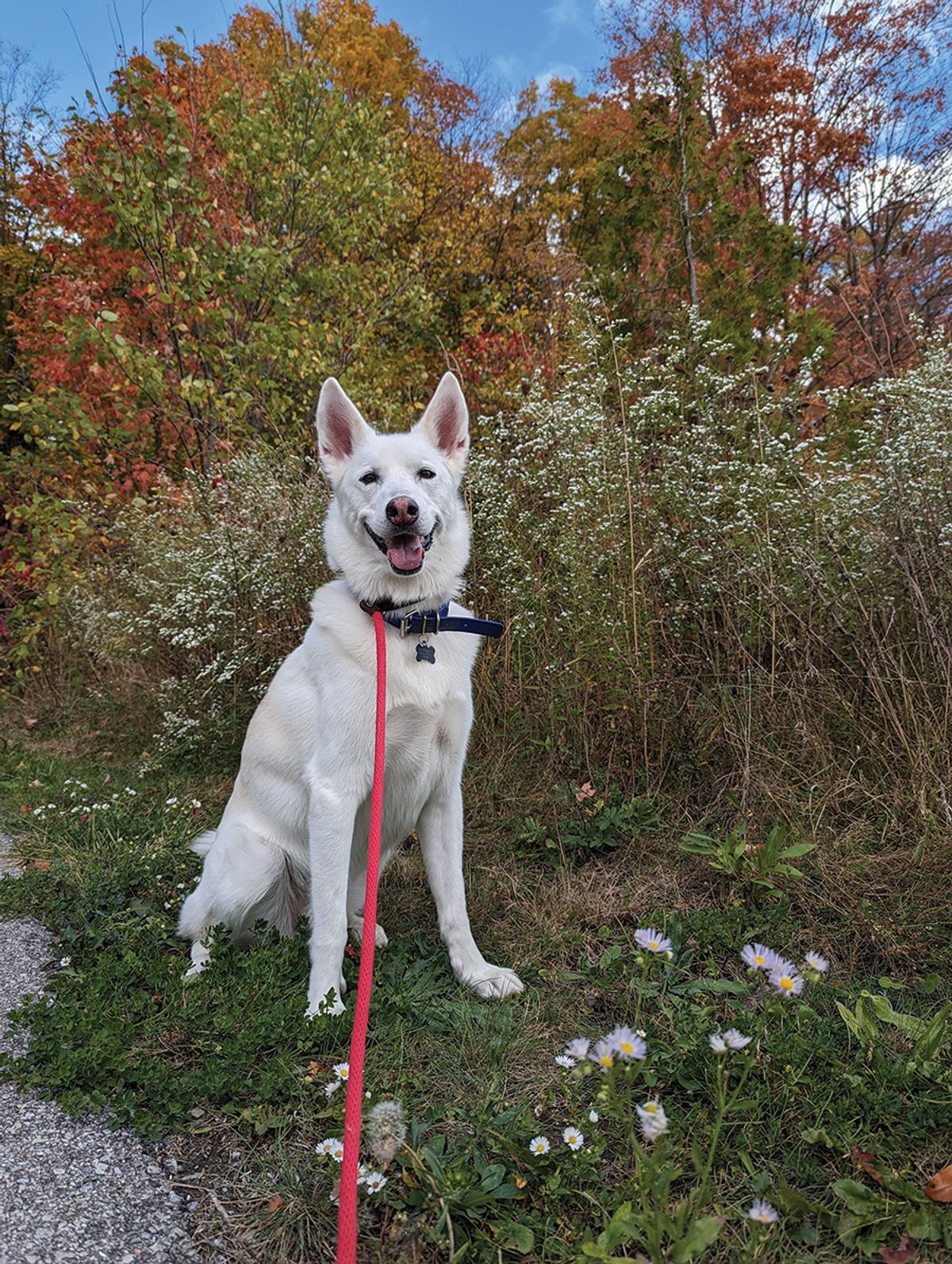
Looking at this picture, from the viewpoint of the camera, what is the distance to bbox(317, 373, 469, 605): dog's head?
2.55 metres

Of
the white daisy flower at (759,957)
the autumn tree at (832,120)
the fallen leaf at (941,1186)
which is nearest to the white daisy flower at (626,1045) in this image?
the white daisy flower at (759,957)

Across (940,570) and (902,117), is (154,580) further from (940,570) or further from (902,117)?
(902,117)

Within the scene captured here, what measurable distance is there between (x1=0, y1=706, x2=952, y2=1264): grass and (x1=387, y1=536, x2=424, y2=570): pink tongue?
1.33 meters

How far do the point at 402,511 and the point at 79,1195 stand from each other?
74.8 inches

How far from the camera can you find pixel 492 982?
8.34 ft

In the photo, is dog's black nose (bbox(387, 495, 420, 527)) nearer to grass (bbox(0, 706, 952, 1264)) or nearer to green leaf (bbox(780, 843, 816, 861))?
grass (bbox(0, 706, 952, 1264))

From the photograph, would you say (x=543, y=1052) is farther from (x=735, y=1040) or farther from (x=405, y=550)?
(x=405, y=550)

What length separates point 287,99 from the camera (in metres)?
8.06

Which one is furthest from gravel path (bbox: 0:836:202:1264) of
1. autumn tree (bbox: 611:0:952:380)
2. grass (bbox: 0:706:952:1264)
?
autumn tree (bbox: 611:0:952:380)

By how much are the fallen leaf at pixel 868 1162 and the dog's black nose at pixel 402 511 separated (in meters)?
1.98

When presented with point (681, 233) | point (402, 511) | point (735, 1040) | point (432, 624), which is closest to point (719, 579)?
point (432, 624)

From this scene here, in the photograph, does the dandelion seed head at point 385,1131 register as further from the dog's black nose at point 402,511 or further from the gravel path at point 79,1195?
the dog's black nose at point 402,511

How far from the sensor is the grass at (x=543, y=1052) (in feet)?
5.33

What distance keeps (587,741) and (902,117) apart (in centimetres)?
1543
